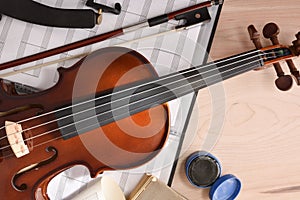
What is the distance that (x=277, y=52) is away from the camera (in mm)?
1281

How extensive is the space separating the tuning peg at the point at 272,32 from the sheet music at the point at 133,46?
5.3 inches

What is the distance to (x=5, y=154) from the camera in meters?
1.20

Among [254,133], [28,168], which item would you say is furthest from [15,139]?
[254,133]

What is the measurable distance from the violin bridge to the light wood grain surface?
0.38 metres

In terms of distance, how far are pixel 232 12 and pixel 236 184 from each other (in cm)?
40

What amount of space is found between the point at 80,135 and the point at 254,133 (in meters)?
0.42

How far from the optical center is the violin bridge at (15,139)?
1.19 metres

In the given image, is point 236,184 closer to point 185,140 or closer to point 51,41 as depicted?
point 185,140

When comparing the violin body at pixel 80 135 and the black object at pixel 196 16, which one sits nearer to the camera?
the violin body at pixel 80 135

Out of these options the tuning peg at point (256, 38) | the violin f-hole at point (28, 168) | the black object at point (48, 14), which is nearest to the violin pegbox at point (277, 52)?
the tuning peg at point (256, 38)

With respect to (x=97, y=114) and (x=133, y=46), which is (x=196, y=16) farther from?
(x=97, y=114)

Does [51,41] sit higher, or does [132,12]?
[132,12]

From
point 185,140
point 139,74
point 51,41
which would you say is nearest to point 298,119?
point 185,140

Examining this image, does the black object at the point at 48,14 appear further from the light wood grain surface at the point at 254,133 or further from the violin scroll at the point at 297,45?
the violin scroll at the point at 297,45
